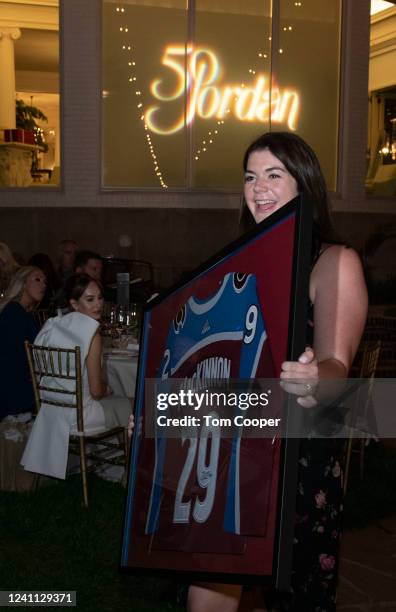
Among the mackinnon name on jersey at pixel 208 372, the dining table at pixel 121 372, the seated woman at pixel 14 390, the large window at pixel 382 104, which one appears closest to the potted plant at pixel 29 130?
the large window at pixel 382 104

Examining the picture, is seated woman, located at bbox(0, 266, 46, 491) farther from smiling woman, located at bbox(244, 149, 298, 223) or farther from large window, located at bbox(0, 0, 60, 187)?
large window, located at bbox(0, 0, 60, 187)

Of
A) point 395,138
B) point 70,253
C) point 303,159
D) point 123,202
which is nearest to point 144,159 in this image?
point 123,202

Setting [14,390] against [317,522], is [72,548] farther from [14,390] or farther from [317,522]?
[317,522]

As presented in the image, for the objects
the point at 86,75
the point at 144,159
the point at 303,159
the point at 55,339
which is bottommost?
the point at 55,339

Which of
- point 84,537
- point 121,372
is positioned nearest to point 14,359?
point 121,372

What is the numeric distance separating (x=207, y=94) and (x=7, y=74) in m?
2.76

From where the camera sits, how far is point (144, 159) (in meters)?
11.3

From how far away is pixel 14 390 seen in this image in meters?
4.95

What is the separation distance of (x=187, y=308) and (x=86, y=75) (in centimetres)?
995

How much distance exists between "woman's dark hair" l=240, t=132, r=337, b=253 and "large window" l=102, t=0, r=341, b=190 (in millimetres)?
9567

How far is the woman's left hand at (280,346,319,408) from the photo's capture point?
3.85 ft

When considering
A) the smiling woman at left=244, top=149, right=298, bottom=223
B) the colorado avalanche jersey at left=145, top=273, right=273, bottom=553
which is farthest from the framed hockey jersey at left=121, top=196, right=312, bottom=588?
the smiling woman at left=244, top=149, right=298, bottom=223

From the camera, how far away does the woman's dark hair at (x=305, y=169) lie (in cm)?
177

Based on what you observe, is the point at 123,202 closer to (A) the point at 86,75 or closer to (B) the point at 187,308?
(A) the point at 86,75
